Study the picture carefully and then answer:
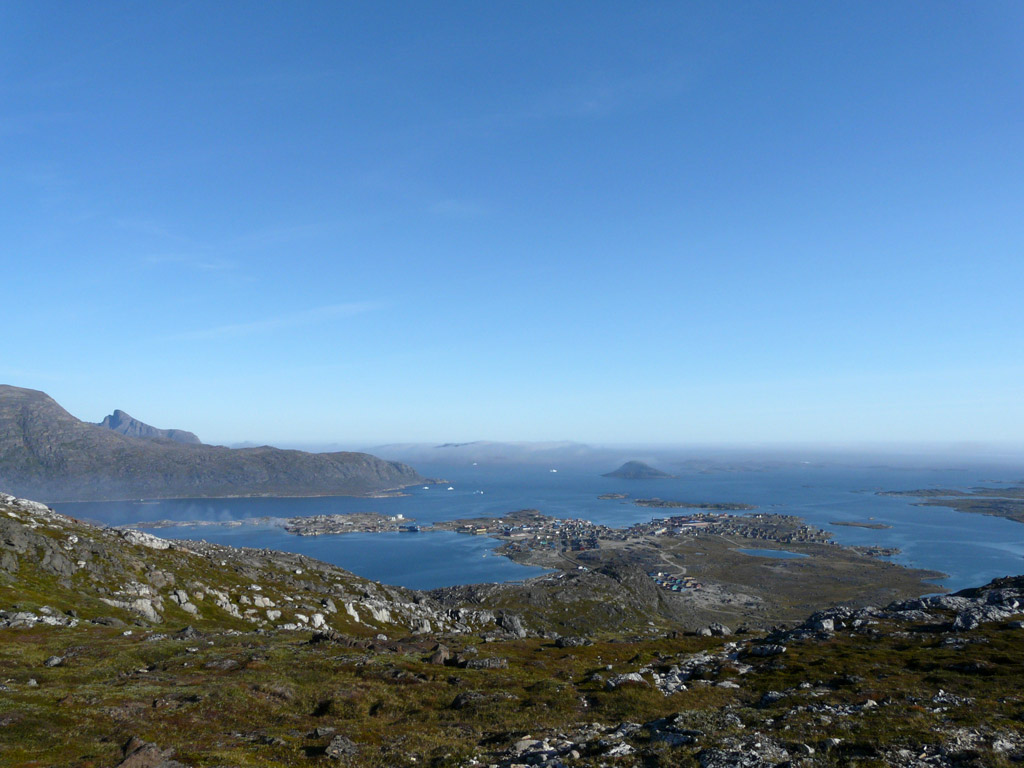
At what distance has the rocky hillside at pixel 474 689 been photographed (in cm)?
2494

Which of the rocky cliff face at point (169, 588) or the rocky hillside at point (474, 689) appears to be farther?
the rocky cliff face at point (169, 588)

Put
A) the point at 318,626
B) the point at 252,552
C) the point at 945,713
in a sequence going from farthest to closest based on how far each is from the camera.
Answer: the point at 252,552
the point at 318,626
the point at 945,713

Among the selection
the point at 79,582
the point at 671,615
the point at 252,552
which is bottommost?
the point at 671,615

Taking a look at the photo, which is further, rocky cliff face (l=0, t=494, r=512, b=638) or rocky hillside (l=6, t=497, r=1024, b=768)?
rocky cliff face (l=0, t=494, r=512, b=638)

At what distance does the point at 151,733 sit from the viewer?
27922 mm

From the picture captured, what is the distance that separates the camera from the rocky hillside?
81.8 feet

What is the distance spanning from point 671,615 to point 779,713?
16658 centimetres

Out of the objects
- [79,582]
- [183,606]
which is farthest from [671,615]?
[79,582]

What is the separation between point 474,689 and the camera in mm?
41562

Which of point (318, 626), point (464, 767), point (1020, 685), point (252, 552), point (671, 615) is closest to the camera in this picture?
point (464, 767)

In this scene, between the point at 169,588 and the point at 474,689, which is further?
the point at 169,588

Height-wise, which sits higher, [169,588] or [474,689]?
[474,689]

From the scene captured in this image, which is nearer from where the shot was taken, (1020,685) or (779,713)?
(779,713)

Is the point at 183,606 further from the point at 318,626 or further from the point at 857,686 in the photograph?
the point at 857,686
